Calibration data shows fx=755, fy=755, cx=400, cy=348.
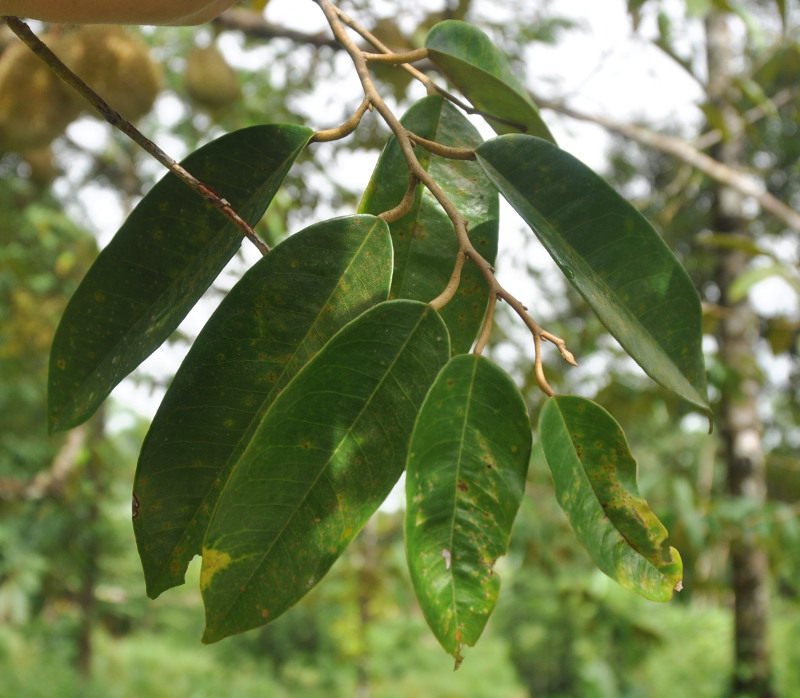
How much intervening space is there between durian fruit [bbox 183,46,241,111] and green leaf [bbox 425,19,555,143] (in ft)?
4.90

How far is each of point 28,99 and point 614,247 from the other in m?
1.28

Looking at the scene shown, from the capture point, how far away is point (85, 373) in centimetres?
38

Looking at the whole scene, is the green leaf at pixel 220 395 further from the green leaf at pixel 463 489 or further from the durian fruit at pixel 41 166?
the durian fruit at pixel 41 166

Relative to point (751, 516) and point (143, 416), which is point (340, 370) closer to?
point (751, 516)

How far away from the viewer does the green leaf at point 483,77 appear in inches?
16.4

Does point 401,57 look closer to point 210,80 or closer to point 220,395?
point 220,395

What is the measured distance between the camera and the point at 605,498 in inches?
12.8

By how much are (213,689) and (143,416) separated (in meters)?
2.59

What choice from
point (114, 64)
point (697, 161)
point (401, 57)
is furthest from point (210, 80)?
point (401, 57)

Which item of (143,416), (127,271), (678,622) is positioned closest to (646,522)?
(127,271)

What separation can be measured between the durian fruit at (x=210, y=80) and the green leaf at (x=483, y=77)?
149cm

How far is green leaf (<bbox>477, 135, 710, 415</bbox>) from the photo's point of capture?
1.17ft

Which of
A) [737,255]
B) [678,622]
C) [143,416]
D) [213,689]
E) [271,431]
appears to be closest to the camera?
[271,431]

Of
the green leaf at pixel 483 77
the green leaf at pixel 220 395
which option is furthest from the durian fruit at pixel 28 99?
the green leaf at pixel 220 395
